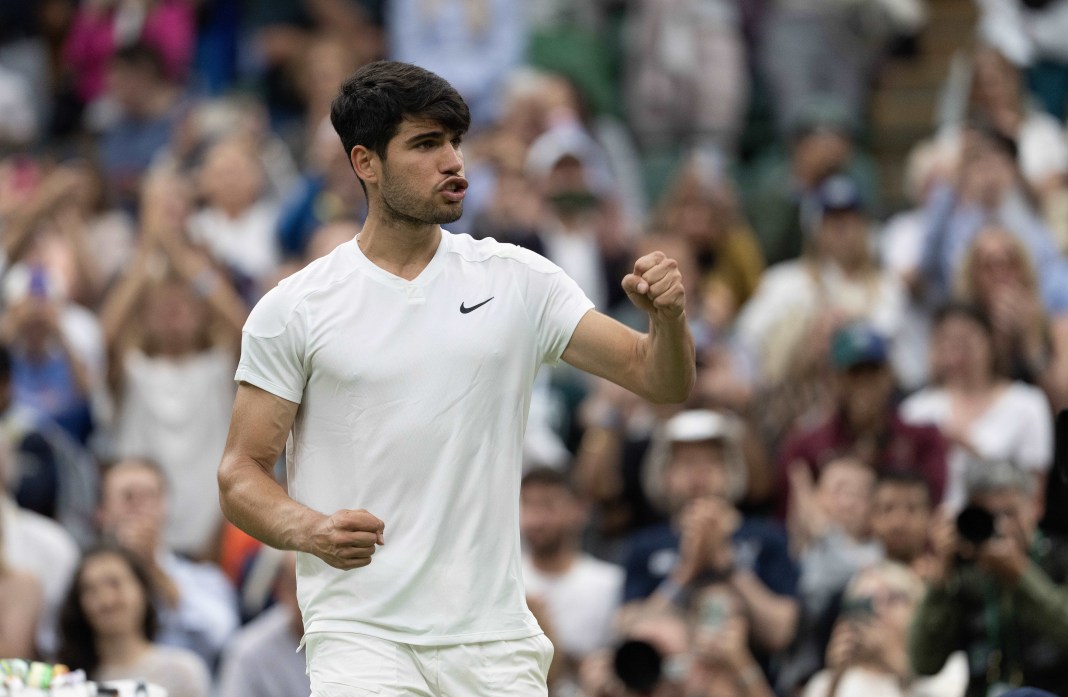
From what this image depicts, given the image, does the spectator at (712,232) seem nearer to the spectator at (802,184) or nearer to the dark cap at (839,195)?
the spectator at (802,184)

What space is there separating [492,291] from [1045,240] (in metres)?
6.23

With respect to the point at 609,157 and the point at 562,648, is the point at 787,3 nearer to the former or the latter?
the point at 609,157

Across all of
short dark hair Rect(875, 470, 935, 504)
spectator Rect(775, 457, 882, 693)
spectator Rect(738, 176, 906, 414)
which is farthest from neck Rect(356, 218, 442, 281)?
spectator Rect(738, 176, 906, 414)

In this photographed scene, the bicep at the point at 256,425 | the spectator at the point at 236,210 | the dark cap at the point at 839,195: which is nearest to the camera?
the bicep at the point at 256,425

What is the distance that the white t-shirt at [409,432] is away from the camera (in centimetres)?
484

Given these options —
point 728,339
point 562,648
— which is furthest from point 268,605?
point 728,339

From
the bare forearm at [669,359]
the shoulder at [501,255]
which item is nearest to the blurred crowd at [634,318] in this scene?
the bare forearm at [669,359]

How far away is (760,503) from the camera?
31.1ft

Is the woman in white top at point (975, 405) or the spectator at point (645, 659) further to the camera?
the woman in white top at point (975, 405)

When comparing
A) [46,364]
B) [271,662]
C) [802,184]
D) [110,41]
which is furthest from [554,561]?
[110,41]

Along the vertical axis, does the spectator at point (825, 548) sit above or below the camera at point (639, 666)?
above

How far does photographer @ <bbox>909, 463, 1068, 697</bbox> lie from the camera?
6.34m

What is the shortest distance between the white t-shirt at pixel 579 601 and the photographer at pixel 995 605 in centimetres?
219

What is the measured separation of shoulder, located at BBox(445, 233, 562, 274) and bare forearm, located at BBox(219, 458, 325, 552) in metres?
0.77
